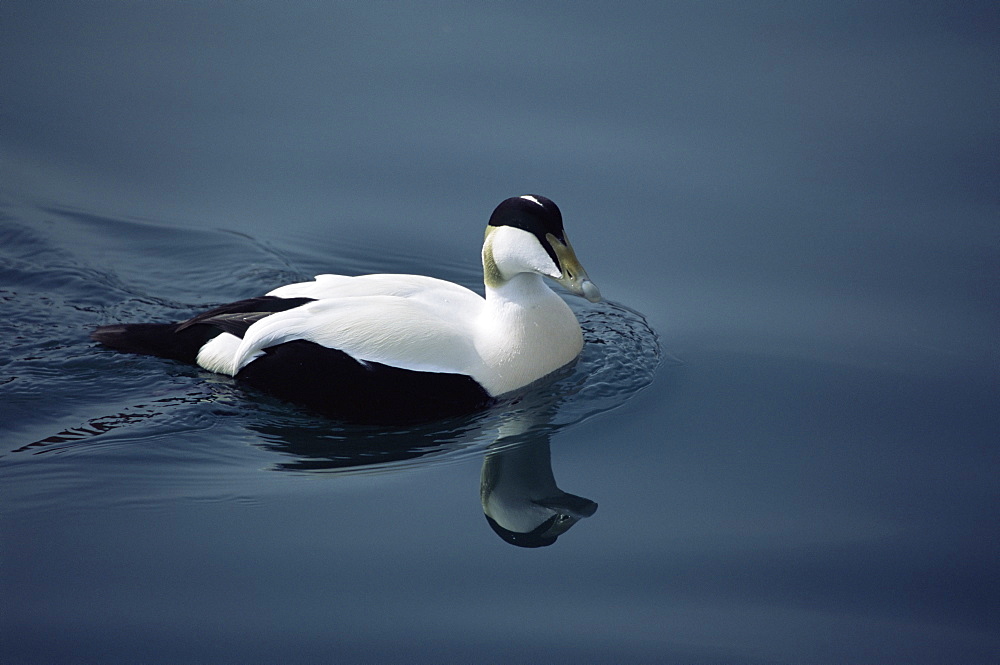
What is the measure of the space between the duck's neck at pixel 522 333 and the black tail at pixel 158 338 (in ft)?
4.33

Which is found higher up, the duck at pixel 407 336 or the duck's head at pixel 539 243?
the duck's head at pixel 539 243

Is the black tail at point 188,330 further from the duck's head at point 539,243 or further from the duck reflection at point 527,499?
the duck reflection at point 527,499

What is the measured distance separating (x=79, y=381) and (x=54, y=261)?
49.1 inches

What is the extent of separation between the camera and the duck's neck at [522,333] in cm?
533

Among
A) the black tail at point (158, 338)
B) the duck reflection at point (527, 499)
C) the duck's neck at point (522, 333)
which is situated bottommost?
the duck reflection at point (527, 499)

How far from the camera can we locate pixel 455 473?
479 cm

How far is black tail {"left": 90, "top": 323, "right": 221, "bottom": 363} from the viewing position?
5.55 m

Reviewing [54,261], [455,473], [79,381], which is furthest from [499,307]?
[54,261]

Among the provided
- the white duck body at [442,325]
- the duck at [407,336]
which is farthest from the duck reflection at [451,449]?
the white duck body at [442,325]

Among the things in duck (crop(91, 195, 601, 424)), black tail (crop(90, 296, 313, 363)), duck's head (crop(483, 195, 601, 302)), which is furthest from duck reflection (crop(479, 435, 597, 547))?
black tail (crop(90, 296, 313, 363))

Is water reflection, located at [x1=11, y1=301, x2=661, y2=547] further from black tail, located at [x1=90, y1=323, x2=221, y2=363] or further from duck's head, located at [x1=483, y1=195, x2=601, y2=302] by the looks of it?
duck's head, located at [x1=483, y1=195, x2=601, y2=302]

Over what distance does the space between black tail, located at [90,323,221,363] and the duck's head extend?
4.81ft

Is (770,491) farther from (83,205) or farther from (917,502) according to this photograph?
(83,205)

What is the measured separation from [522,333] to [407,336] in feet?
1.88
